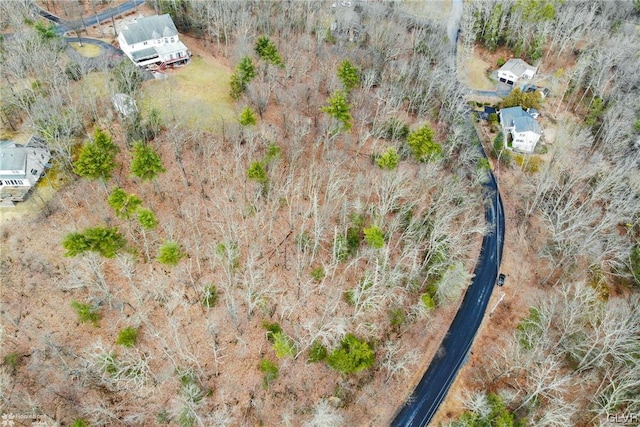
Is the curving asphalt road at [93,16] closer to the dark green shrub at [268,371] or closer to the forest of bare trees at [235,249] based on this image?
the forest of bare trees at [235,249]

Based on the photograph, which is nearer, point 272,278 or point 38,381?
point 38,381

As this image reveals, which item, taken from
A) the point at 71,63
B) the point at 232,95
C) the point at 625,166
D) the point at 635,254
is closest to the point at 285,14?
the point at 232,95

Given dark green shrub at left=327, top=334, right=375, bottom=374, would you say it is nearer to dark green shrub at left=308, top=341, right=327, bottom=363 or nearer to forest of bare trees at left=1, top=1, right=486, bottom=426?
forest of bare trees at left=1, top=1, right=486, bottom=426

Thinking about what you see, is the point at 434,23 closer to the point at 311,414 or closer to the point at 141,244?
the point at 141,244

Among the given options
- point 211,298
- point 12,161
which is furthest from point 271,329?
point 12,161

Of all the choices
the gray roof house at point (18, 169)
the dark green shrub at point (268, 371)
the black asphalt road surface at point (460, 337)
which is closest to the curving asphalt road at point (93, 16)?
the gray roof house at point (18, 169)

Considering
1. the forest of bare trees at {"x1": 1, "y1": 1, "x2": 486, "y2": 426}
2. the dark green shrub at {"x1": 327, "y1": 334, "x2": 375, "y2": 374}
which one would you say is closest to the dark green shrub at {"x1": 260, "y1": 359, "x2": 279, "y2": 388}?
the forest of bare trees at {"x1": 1, "y1": 1, "x2": 486, "y2": 426}
